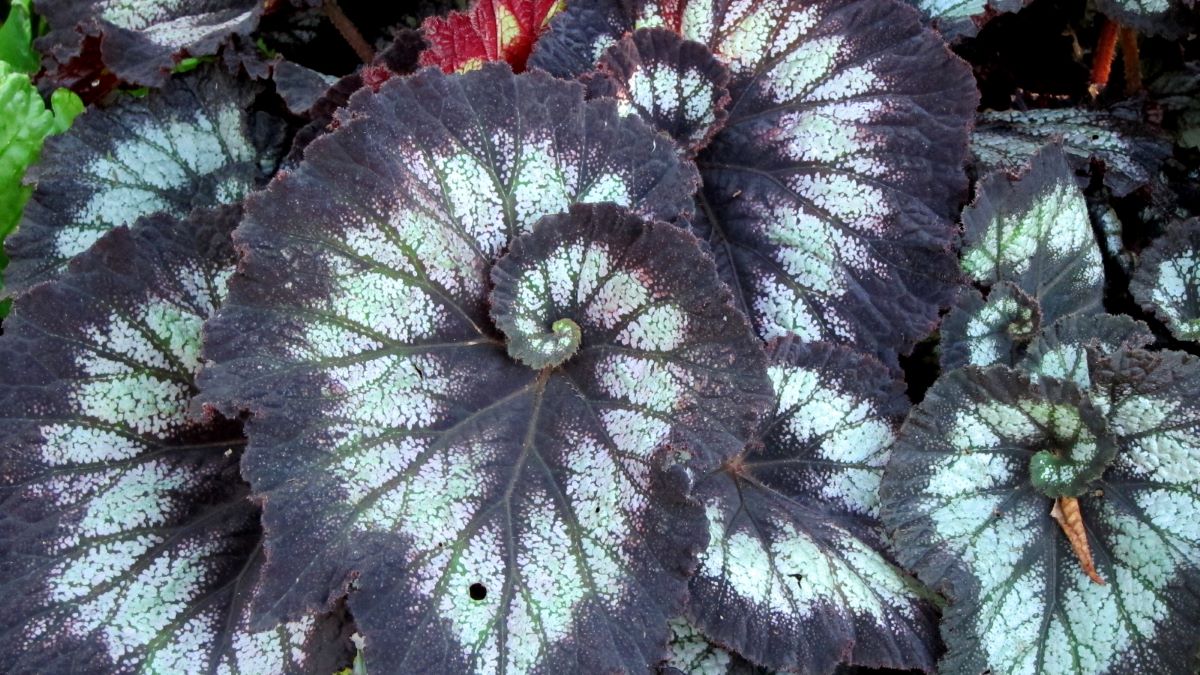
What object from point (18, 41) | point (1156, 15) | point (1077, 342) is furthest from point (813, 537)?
point (18, 41)

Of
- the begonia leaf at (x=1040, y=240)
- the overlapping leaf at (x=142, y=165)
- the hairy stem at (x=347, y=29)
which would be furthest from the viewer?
the hairy stem at (x=347, y=29)

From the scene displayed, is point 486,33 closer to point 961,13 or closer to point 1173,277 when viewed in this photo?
point 961,13

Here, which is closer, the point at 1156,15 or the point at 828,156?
the point at 828,156

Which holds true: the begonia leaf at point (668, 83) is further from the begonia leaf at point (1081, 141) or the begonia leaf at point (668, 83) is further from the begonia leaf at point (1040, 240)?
the begonia leaf at point (1081, 141)

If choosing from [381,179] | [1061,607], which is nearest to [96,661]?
[381,179]

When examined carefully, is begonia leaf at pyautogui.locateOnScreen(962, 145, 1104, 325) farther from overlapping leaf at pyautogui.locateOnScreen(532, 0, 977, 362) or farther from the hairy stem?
the hairy stem

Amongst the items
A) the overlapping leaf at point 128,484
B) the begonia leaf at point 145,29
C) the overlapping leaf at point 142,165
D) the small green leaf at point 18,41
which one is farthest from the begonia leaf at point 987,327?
the small green leaf at point 18,41
